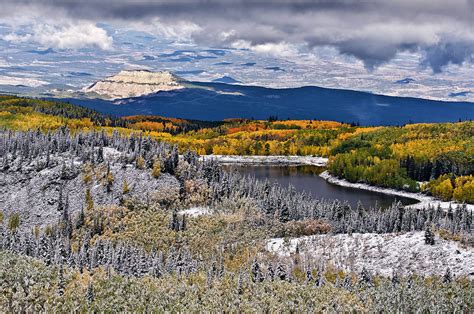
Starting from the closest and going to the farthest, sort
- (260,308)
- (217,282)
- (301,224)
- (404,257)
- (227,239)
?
(260,308) → (217,282) → (404,257) → (227,239) → (301,224)

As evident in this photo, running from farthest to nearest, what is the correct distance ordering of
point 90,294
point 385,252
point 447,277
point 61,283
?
point 385,252, point 447,277, point 61,283, point 90,294

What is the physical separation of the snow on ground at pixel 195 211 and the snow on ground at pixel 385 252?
87.4 feet

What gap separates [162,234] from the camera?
16025 centimetres

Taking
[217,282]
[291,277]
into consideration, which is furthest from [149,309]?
[291,277]

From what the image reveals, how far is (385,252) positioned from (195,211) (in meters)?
58.3

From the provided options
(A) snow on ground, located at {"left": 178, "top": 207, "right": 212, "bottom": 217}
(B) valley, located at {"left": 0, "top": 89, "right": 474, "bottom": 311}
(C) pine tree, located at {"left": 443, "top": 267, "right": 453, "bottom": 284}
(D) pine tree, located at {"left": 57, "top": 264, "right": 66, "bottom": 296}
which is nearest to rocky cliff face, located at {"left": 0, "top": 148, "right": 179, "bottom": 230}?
(B) valley, located at {"left": 0, "top": 89, "right": 474, "bottom": 311}

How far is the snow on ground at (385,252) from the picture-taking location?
447ft

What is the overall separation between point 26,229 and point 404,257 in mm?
102386

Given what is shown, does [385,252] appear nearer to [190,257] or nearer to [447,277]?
[447,277]

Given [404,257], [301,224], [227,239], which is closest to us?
[404,257]

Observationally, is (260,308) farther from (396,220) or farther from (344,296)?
(396,220)

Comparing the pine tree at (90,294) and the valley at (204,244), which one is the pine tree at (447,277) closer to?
the valley at (204,244)

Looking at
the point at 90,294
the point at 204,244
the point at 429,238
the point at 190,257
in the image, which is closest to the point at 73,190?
the point at 204,244

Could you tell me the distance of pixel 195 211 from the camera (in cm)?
17962
